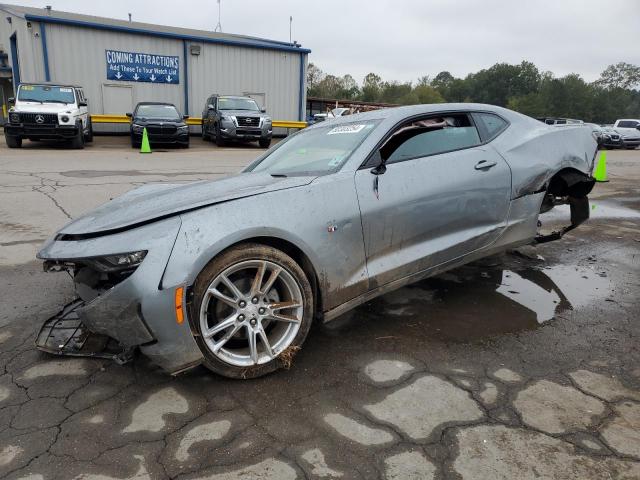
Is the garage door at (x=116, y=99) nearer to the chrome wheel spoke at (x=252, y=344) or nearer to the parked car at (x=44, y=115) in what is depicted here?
the parked car at (x=44, y=115)

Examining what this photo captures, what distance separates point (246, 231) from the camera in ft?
8.67

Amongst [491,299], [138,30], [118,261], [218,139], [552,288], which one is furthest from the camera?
[138,30]

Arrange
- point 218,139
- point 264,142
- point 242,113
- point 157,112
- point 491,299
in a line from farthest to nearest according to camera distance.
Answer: point 218,139
point 264,142
point 242,113
point 157,112
point 491,299

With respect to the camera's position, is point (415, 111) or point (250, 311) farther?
point (415, 111)

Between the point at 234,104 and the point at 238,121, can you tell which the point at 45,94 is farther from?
the point at 234,104

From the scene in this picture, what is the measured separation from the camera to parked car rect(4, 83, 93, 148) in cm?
1516

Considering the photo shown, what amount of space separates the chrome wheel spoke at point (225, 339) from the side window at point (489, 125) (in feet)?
8.39

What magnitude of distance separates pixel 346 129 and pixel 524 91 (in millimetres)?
111383

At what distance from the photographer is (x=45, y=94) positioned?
15.8 m

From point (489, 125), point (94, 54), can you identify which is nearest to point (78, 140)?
point (94, 54)

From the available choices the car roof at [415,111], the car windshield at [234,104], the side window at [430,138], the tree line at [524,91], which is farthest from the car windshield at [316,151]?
the tree line at [524,91]

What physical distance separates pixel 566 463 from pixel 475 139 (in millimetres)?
2545

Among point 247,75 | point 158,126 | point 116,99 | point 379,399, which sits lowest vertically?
point 379,399

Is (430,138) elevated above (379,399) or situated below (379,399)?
above
